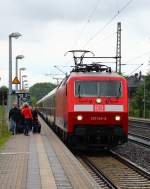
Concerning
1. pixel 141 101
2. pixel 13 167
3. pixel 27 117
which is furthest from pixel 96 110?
pixel 141 101

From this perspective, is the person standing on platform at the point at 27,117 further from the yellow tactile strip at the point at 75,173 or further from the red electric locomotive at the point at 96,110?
the yellow tactile strip at the point at 75,173

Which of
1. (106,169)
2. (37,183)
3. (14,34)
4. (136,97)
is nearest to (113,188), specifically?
(37,183)

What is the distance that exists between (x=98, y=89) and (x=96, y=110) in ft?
3.12

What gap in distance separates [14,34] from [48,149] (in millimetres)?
13777

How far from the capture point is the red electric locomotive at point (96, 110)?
865 inches

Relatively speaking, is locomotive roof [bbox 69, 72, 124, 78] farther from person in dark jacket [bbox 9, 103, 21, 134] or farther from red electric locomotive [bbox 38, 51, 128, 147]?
person in dark jacket [bbox 9, 103, 21, 134]

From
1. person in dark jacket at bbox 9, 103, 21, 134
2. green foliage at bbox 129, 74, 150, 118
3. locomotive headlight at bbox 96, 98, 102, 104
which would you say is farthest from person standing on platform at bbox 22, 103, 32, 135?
green foliage at bbox 129, 74, 150, 118

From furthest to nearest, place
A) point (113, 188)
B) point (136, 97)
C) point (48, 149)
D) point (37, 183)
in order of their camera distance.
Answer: point (136, 97), point (48, 149), point (113, 188), point (37, 183)

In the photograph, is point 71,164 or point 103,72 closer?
point 71,164

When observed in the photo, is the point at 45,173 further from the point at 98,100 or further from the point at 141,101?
the point at 141,101

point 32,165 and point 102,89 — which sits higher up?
point 102,89

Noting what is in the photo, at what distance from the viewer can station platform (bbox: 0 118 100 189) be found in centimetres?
1145

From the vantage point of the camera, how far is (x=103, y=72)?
23594mm

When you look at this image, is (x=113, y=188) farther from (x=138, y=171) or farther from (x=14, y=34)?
(x=14, y=34)
